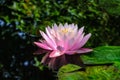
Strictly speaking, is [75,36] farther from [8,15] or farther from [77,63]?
[8,15]

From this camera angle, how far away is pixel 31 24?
3828mm

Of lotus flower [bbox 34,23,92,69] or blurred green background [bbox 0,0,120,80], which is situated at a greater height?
lotus flower [bbox 34,23,92,69]

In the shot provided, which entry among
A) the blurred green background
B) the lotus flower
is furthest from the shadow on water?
the lotus flower

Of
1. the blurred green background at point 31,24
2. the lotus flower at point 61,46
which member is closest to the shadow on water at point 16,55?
the blurred green background at point 31,24

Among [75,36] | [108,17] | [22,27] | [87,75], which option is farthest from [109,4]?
[22,27]

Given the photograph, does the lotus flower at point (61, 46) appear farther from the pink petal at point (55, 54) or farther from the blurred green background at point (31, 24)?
the blurred green background at point (31, 24)

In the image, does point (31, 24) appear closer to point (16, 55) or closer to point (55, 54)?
point (16, 55)

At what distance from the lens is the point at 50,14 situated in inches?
153

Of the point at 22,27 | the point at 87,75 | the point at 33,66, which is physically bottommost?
the point at 33,66

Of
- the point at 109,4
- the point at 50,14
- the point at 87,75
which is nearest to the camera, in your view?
the point at 87,75

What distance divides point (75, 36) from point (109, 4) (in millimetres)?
581

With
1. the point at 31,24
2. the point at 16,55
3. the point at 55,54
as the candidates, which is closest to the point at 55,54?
the point at 55,54

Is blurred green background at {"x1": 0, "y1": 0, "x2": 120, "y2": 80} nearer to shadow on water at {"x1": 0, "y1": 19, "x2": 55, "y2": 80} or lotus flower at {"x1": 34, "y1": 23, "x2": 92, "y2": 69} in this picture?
shadow on water at {"x1": 0, "y1": 19, "x2": 55, "y2": 80}

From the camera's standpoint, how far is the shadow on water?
12.9ft
